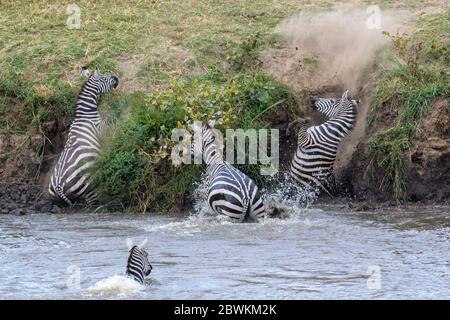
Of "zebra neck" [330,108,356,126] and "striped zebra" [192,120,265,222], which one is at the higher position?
"zebra neck" [330,108,356,126]

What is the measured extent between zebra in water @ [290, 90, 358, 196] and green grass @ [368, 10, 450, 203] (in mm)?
376

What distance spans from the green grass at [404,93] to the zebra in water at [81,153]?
363 centimetres

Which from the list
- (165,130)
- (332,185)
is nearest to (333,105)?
(332,185)

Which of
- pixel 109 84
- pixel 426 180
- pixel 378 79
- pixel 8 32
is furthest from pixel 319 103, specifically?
pixel 8 32

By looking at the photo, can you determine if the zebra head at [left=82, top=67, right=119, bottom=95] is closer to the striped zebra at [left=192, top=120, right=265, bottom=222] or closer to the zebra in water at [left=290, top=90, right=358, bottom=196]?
the striped zebra at [left=192, top=120, right=265, bottom=222]

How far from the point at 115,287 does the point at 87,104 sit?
5.45 m

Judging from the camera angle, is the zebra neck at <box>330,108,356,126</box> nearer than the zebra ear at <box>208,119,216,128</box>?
No

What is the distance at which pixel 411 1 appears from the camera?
1598 cm

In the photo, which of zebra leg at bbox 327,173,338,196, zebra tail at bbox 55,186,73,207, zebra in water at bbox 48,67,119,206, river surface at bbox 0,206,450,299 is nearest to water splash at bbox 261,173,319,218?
zebra leg at bbox 327,173,338,196

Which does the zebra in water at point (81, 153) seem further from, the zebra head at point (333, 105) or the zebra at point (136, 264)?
the zebra at point (136, 264)

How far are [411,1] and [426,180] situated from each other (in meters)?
4.18

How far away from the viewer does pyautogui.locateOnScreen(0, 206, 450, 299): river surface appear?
8938 millimetres
